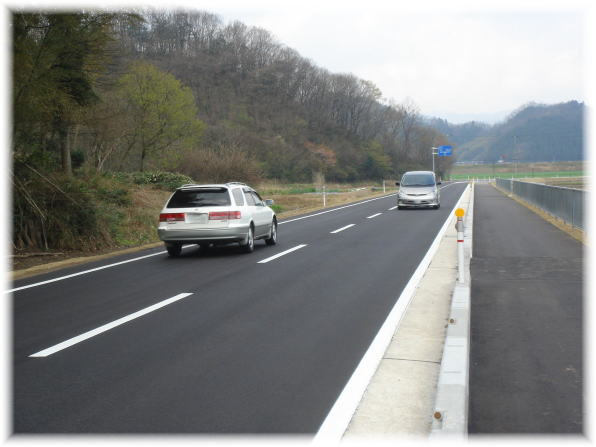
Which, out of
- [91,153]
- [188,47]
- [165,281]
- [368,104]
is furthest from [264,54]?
[165,281]

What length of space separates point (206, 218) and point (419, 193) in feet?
58.4

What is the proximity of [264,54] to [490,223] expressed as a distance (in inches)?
3835

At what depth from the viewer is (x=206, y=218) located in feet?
44.4

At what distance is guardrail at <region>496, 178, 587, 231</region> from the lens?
1689 centimetres

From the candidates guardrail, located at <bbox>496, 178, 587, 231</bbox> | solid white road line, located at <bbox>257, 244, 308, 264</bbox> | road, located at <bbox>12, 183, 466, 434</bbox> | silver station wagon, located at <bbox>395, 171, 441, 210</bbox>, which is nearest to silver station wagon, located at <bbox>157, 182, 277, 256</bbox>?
solid white road line, located at <bbox>257, 244, 308, 264</bbox>

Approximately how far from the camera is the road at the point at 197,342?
4465mm

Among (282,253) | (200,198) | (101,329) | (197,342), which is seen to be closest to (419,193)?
(282,253)

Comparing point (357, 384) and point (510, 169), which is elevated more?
point (510, 169)

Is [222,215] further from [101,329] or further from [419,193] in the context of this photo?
[419,193]

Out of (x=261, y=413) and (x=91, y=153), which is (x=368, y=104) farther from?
(x=261, y=413)

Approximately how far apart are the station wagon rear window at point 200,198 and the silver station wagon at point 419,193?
17.1 meters

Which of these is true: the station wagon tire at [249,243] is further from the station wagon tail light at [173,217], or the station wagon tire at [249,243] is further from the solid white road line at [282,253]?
the station wagon tail light at [173,217]

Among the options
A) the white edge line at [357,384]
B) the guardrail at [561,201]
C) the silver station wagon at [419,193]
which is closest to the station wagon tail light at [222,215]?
the white edge line at [357,384]

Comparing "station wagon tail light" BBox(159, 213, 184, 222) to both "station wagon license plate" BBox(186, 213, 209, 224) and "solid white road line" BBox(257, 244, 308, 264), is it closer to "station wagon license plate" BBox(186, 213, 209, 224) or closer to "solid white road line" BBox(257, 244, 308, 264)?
"station wagon license plate" BBox(186, 213, 209, 224)
